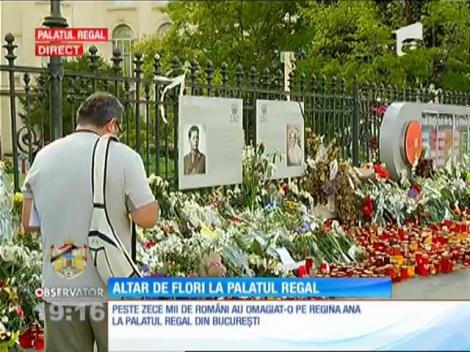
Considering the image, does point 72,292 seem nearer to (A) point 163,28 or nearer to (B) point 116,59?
(B) point 116,59

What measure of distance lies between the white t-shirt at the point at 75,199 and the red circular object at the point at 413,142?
875 cm

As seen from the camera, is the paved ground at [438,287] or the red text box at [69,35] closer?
the red text box at [69,35]

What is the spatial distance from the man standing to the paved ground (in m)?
3.95

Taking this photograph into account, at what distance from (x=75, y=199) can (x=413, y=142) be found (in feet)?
30.1

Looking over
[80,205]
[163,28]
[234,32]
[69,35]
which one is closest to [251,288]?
[80,205]

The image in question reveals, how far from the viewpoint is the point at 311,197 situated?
1030 centimetres

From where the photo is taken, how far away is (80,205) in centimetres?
419

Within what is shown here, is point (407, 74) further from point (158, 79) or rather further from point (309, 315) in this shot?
point (309, 315)

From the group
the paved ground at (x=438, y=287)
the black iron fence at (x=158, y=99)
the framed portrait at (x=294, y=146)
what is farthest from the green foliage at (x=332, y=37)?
the paved ground at (x=438, y=287)

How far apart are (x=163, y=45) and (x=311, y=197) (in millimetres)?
11974

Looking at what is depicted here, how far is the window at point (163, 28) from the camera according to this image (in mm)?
21200

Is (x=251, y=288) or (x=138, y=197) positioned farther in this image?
(x=138, y=197)

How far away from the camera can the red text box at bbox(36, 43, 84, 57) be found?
5.71 m

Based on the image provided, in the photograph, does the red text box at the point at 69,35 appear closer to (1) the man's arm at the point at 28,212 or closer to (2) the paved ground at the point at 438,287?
(1) the man's arm at the point at 28,212
